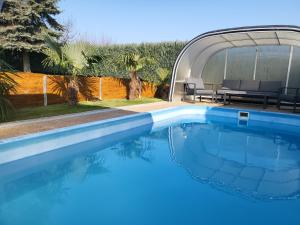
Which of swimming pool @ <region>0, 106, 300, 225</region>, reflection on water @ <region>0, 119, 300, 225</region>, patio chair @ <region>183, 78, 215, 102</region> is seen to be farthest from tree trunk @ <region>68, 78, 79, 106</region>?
patio chair @ <region>183, 78, 215, 102</region>

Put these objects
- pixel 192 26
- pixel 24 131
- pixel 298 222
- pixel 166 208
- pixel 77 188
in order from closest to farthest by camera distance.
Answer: pixel 298 222
pixel 166 208
pixel 77 188
pixel 24 131
pixel 192 26

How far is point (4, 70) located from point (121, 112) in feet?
12.3

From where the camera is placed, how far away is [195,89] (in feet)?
39.7

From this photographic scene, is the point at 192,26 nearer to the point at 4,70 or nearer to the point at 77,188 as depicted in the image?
the point at 4,70

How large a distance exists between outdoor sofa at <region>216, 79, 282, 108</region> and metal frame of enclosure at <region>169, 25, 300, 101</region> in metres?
0.91

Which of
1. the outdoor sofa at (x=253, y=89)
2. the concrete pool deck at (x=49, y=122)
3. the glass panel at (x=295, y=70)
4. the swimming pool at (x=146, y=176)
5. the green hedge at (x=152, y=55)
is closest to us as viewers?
the swimming pool at (x=146, y=176)

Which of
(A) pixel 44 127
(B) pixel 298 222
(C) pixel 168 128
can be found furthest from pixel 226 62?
(B) pixel 298 222

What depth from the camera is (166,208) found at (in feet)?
11.7

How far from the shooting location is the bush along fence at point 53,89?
860 centimetres

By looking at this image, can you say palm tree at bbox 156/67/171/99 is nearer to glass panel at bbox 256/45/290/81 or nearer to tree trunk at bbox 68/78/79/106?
glass panel at bbox 256/45/290/81

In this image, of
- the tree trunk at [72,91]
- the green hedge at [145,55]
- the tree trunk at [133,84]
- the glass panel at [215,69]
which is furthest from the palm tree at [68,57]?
the glass panel at [215,69]

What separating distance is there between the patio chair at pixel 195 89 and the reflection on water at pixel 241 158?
3.28 m

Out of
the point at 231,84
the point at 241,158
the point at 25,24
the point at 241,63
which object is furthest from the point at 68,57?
the point at 25,24

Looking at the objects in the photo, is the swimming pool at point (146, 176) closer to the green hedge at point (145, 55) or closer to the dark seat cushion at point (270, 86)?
the dark seat cushion at point (270, 86)
